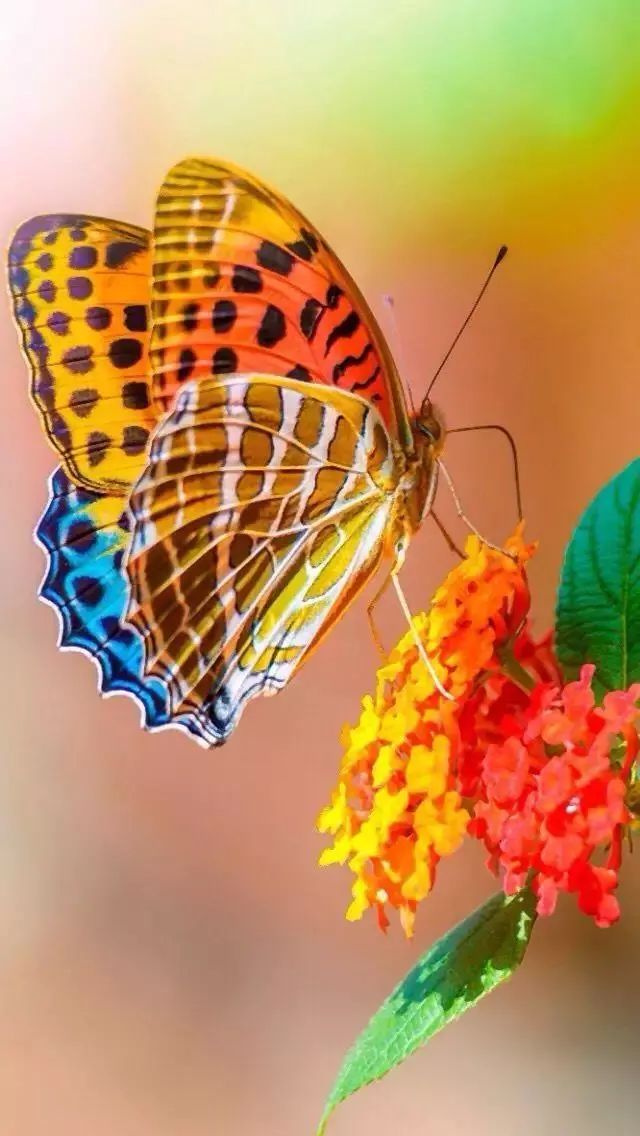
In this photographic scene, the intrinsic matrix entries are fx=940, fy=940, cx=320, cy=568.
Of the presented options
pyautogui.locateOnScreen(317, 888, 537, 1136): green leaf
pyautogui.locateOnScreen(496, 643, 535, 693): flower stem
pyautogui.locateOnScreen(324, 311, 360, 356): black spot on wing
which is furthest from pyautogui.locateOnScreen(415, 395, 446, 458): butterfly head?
pyautogui.locateOnScreen(317, 888, 537, 1136): green leaf

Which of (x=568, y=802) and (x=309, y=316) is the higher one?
(x=309, y=316)

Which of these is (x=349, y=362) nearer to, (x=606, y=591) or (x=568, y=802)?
(x=606, y=591)

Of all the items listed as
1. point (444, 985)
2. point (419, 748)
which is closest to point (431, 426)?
point (419, 748)

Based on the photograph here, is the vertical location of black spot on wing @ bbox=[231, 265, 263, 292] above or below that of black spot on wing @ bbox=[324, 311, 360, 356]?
above

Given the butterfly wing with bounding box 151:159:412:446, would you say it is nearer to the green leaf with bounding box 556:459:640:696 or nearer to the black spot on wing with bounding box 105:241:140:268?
the black spot on wing with bounding box 105:241:140:268

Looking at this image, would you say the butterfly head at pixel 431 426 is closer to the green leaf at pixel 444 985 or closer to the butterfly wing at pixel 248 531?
the butterfly wing at pixel 248 531

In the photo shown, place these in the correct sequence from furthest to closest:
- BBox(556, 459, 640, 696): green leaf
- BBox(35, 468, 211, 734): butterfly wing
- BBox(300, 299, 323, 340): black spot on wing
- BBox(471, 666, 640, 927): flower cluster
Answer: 1. BBox(35, 468, 211, 734): butterfly wing
2. BBox(300, 299, 323, 340): black spot on wing
3. BBox(556, 459, 640, 696): green leaf
4. BBox(471, 666, 640, 927): flower cluster

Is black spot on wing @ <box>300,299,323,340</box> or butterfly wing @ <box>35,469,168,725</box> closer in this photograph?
black spot on wing @ <box>300,299,323,340</box>

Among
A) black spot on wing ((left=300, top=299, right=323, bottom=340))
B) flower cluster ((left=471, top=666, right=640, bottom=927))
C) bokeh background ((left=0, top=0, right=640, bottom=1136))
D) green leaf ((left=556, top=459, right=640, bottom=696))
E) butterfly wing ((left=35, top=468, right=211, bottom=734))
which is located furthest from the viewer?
bokeh background ((left=0, top=0, right=640, bottom=1136))
